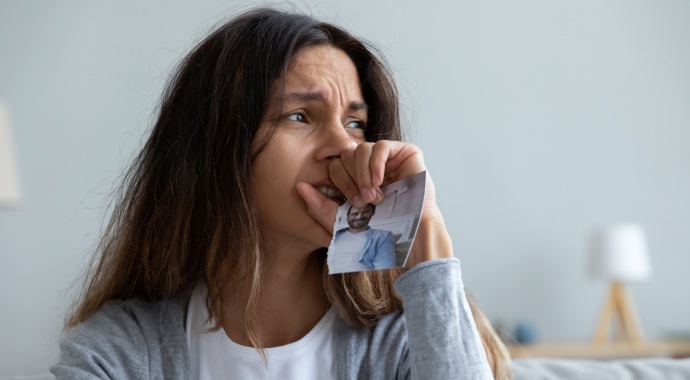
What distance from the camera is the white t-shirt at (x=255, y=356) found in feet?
4.65

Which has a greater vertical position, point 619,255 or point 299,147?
point 299,147

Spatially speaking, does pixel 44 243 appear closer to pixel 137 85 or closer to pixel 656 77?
pixel 137 85

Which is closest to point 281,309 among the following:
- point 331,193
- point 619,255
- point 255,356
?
point 255,356

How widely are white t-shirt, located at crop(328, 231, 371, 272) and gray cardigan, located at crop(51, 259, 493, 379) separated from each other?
0.31ft

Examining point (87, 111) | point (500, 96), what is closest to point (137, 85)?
point (87, 111)

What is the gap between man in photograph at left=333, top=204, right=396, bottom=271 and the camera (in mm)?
1220

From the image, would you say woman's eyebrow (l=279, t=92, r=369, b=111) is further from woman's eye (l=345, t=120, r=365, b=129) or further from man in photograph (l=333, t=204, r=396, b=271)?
man in photograph (l=333, t=204, r=396, b=271)

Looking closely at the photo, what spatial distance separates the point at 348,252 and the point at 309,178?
6.8 inches

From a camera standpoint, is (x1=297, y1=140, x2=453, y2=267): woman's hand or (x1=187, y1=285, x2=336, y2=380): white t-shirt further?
(x1=187, y1=285, x2=336, y2=380): white t-shirt

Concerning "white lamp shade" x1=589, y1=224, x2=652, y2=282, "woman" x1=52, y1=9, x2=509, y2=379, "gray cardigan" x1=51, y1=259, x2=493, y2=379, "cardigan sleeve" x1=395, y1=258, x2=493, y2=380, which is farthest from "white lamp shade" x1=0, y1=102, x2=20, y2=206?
"white lamp shade" x1=589, y1=224, x2=652, y2=282

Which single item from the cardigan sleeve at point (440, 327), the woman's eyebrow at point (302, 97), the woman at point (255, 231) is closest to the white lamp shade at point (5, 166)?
the woman at point (255, 231)

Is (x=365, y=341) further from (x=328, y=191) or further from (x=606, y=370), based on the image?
(x=606, y=370)

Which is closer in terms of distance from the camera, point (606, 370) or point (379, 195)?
point (379, 195)

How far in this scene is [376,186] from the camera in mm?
1324
